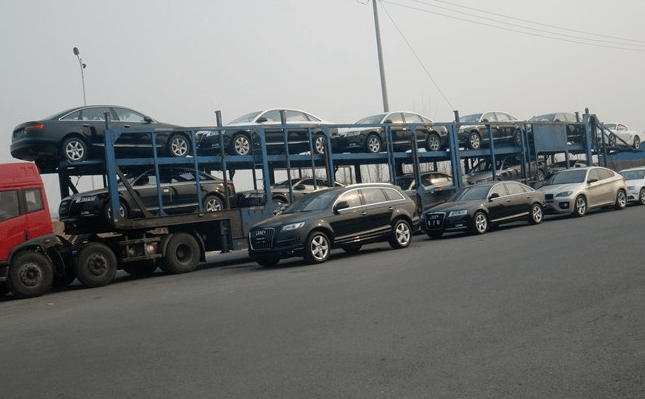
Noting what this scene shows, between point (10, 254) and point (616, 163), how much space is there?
99.8 feet

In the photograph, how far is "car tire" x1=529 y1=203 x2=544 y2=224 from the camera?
22297 millimetres

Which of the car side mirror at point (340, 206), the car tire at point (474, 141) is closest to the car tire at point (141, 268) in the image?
the car side mirror at point (340, 206)

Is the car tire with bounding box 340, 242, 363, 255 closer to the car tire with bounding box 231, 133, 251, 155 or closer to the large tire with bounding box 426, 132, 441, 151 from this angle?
the car tire with bounding box 231, 133, 251, 155

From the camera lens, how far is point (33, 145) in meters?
16.4

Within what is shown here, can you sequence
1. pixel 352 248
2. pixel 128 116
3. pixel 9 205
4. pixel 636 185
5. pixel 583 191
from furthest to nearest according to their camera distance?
pixel 636 185 < pixel 583 191 < pixel 352 248 < pixel 128 116 < pixel 9 205

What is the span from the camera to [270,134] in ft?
64.2

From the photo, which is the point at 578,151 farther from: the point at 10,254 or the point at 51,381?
the point at 51,381

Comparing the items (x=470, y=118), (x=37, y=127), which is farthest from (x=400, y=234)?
(x=470, y=118)

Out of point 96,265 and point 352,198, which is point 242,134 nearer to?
point 352,198

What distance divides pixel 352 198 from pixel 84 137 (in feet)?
20.2

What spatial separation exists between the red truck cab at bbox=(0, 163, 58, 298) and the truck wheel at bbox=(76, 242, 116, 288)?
28.7 inches

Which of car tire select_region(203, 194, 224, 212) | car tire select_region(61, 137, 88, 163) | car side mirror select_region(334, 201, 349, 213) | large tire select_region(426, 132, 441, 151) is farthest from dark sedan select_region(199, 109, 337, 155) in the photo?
large tire select_region(426, 132, 441, 151)

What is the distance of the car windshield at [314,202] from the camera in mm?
17375

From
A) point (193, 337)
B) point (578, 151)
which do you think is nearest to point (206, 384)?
point (193, 337)
